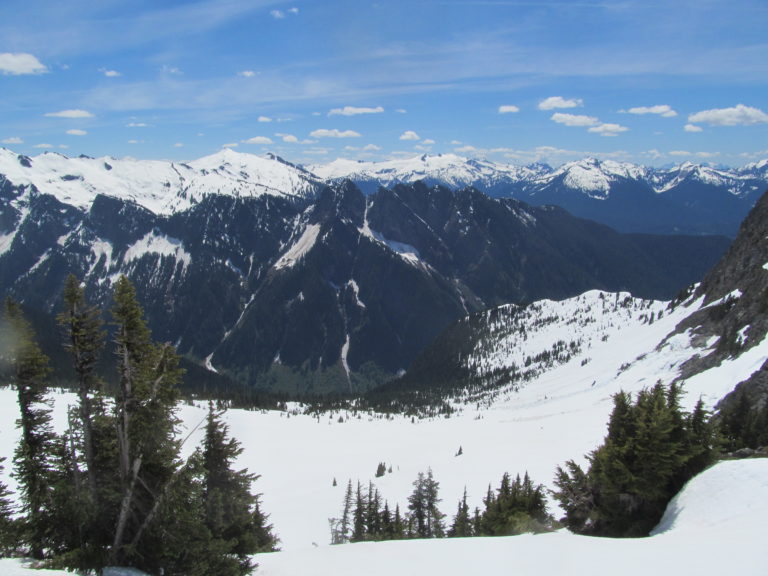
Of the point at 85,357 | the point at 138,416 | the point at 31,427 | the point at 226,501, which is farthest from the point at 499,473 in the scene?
the point at 85,357

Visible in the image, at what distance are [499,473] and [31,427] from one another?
6798 cm

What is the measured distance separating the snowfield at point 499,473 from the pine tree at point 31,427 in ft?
12.5

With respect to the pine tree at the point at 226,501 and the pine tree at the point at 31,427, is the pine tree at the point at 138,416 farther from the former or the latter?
the pine tree at the point at 31,427

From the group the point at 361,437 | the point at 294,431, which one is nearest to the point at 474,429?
the point at 361,437

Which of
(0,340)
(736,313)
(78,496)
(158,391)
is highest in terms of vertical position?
(736,313)

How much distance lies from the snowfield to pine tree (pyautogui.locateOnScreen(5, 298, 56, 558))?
12.5 ft

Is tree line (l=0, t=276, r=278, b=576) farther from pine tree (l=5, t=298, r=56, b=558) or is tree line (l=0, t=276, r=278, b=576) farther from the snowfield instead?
the snowfield

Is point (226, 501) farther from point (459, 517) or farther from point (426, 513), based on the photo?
point (426, 513)

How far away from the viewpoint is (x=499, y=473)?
78.1 m

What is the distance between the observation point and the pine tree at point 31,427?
21469 mm

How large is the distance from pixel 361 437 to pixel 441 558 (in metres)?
124

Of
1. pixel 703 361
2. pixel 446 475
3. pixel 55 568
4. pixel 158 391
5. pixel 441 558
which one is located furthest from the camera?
pixel 703 361

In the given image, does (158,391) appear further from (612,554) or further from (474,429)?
(474,429)

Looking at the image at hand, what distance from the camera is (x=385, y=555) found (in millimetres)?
23406
